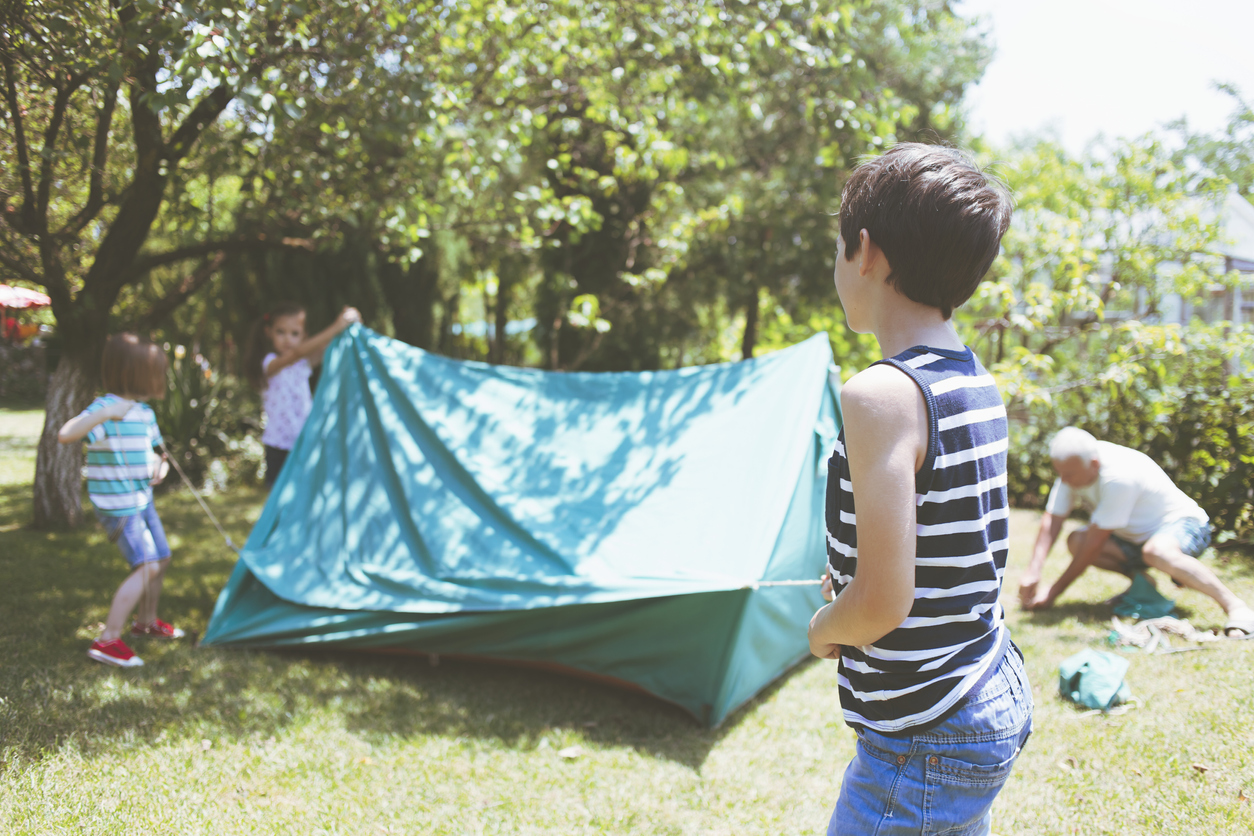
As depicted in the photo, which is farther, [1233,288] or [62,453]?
[1233,288]

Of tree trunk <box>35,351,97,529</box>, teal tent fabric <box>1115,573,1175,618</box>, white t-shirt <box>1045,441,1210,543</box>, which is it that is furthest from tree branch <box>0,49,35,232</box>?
teal tent fabric <box>1115,573,1175,618</box>

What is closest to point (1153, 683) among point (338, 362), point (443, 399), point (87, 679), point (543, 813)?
point (543, 813)

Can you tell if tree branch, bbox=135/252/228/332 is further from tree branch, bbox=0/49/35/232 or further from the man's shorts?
the man's shorts

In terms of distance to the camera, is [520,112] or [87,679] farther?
[520,112]

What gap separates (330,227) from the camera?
5648mm

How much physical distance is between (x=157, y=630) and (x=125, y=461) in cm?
80

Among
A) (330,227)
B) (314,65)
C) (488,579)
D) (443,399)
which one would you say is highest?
(314,65)

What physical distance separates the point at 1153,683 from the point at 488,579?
2.65m

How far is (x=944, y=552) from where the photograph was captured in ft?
3.52

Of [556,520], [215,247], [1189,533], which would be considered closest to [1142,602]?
[1189,533]

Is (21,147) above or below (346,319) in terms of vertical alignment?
Answer: above

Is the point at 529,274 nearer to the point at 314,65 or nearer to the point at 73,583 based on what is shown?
the point at 314,65

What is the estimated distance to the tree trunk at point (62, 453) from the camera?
16.6 feet

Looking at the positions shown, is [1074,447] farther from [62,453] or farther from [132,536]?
[62,453]
